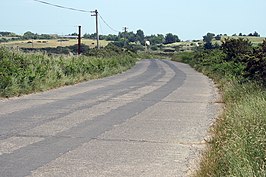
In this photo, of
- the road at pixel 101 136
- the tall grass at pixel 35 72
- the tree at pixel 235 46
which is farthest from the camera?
the tree at pixel 235 46

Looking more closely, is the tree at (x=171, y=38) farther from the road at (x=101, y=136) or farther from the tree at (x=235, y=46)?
the road at (x=101, y=136)

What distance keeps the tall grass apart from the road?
1.83 metres

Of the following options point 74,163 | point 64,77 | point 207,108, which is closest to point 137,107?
point 207,108

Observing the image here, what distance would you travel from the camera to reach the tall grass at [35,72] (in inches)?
740

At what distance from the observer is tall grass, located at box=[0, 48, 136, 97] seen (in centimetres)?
1880

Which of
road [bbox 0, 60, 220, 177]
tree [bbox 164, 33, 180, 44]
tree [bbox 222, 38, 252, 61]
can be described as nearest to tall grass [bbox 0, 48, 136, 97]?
road [bbox 0, 60, 220, 177]

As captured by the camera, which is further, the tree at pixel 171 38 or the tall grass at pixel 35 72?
the tree at pixel 171 38

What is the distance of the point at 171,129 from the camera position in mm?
11203

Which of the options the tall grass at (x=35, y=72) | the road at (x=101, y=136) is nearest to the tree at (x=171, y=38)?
the tall grass at (x=35, y=72)

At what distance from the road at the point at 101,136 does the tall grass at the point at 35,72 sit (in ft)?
5.99

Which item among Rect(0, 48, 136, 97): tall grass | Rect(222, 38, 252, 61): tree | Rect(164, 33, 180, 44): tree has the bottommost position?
Rect(164, 33, 180, 44): tree

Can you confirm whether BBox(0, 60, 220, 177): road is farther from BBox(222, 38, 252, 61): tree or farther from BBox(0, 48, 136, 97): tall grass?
BBox(222, 38, 252, 61): tree

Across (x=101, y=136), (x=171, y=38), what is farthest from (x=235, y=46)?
(x=171, y=38)

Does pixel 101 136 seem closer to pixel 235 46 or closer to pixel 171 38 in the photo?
pixel 235 46
